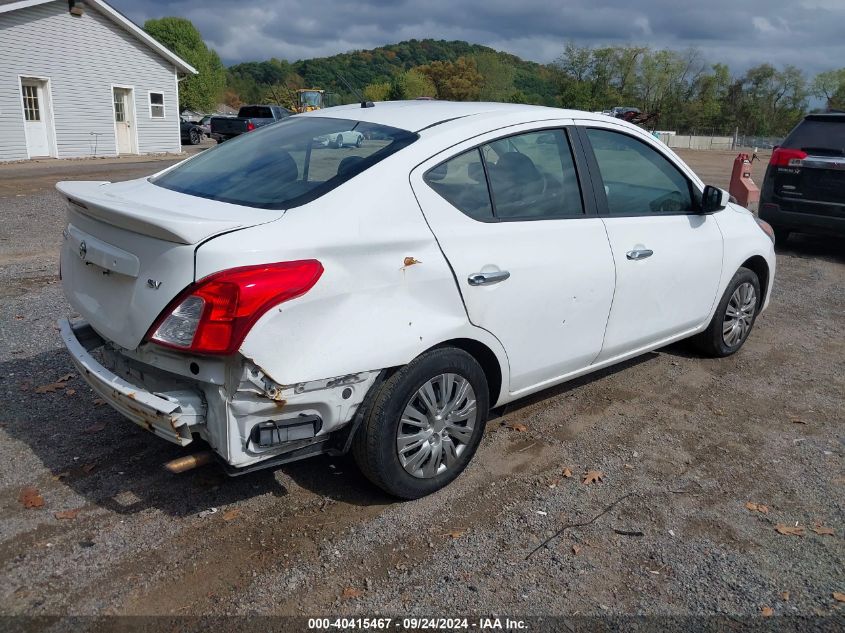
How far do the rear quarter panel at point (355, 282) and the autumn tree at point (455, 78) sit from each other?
280ft

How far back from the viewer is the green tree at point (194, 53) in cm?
8291

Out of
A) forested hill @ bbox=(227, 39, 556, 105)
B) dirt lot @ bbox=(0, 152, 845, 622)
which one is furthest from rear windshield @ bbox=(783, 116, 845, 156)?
forested hill @ bbox=(227, 39, 556, 105)

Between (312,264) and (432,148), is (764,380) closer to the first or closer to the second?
(432,148)

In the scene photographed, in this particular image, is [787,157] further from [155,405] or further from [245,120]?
[245,120]

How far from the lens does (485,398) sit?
3.49 m

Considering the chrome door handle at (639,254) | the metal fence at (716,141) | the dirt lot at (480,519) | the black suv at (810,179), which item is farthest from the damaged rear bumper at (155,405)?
the metal fence at (716,141)

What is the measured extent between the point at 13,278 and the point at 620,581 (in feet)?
21.6

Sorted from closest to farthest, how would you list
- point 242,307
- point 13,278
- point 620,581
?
point 242,307 < point 620,581 < point 13,278

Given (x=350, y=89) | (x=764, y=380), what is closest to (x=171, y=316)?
(x=350, y=89)

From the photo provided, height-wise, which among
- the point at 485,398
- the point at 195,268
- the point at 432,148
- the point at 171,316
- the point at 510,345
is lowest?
the point at 485,398

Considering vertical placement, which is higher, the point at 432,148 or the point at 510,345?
the point at 432,148

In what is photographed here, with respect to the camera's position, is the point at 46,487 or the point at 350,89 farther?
the point at 350,89

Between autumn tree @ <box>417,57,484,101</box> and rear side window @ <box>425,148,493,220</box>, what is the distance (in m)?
85.0

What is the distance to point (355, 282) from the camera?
287cm
